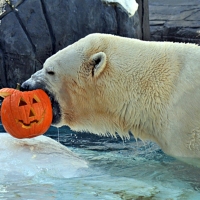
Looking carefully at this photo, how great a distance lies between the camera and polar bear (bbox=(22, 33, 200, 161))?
331cm

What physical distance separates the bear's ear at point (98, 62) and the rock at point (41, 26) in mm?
3770

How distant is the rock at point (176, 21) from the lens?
1089cm

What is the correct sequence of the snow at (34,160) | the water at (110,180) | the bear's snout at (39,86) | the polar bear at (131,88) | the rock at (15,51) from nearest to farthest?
the water at (110,180) → the snow at (34,160) → the polar bear at (131,88) → the bear's snout at (39,86) → the rock at (15,51)

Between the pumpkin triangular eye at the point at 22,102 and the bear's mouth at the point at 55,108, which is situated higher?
the pumpkin triangular eye at the point at 22,102

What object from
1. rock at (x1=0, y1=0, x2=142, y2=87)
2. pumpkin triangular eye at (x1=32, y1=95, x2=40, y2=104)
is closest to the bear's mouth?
pumpkin triangular eye at (x1=32, y1=95, x2=40, y2=104)

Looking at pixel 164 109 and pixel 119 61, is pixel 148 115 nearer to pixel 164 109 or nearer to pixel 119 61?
pixel 164 109

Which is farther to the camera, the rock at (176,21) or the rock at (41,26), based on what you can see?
the rock at (176,21)

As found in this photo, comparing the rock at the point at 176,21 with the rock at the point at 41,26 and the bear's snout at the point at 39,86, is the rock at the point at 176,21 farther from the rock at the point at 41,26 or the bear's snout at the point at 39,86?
the bear's snout at the point at 39,86

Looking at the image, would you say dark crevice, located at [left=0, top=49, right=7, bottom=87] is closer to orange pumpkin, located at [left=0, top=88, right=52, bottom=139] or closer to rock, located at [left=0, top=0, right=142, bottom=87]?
rock, located at [left=0, top=0, right=142, bottom=87]

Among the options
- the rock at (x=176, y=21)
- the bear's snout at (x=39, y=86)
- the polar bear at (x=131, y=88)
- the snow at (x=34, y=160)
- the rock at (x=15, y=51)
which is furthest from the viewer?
→ the rock at (x=176, y=21)

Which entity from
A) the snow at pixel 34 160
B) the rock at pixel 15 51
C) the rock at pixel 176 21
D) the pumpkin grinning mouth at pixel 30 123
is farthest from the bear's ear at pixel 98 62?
the rock at pixel 176 21

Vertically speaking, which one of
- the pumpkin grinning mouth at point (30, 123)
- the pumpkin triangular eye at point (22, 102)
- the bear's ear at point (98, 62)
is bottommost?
the pumpkin grinning mouth at point (30, 123)

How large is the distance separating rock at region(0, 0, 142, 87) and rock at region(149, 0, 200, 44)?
11.6 ft

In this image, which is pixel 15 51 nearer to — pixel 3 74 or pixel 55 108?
pixel 3 74
